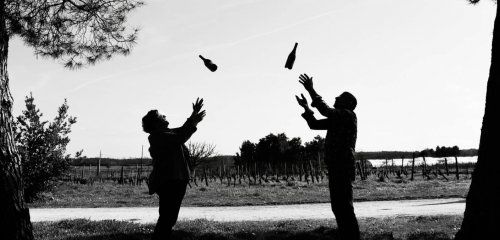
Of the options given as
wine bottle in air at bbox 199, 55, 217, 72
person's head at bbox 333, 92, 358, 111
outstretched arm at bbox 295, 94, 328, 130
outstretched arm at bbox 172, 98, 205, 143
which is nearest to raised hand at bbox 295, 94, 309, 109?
outstretched arm at bbox 295, 94, 328, 130

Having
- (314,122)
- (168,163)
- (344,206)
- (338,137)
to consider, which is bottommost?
(344,206)

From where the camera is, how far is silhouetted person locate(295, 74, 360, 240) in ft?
16.8

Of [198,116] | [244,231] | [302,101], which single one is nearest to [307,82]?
[302,101]

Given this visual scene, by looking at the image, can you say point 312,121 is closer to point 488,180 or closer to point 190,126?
point 190,126

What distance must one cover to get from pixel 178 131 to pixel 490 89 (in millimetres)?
3582

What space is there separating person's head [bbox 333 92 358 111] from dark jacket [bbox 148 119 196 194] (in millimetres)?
1780

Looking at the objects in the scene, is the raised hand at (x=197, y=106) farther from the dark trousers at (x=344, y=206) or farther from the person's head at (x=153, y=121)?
the dark trousers at (x=344, y=206)

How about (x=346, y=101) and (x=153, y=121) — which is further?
(x=346, y=101)

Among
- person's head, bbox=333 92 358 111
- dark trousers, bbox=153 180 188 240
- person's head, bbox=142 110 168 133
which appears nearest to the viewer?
dark trousers, bbox=153 180 188 240

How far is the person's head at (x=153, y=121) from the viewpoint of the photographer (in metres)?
5.35

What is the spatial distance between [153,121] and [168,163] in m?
0.56

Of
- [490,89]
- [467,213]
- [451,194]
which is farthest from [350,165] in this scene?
[451,194]

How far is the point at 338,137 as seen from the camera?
17.4ft

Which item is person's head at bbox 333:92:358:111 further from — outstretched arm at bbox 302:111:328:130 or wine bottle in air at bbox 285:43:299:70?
wine bottle in air at bbox 285:43:299:70
